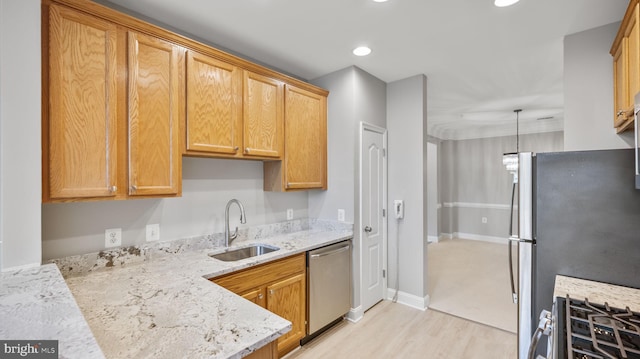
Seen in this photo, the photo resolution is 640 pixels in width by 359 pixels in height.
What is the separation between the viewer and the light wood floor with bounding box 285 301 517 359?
2332mm

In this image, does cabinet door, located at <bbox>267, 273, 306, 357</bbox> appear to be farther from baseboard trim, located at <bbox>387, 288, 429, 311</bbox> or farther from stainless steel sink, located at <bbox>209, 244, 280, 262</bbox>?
baseboard trim, located at <bbox>387, 288, 429, 311</bbox>

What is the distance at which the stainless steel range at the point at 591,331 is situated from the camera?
87 cm

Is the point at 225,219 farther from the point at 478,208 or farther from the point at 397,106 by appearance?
the point at 478,208

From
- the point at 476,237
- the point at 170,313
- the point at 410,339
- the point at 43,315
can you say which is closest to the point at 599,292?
the point at 410,339

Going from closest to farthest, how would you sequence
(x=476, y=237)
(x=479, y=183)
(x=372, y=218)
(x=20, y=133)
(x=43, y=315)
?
(x=43, y=315)
(x=20, y=133)
(x=372, y=218)
(x=479, y=183)
(x=476, y=237)

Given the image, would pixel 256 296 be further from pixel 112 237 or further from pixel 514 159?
pixel 514 159

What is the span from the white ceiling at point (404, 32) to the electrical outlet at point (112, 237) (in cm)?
149

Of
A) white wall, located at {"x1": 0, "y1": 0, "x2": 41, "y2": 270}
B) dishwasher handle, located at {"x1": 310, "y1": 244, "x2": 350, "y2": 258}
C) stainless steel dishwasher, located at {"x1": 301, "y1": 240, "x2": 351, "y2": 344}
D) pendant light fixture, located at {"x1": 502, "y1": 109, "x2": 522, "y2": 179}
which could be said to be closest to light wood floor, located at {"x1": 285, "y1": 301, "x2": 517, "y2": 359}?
stainless steel dishwasher, located at {"x1": 301, "y1": 240, "x2": 351, "y2": 344}

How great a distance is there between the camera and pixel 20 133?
1.32 m

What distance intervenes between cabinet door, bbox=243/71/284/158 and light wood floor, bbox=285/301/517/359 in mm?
1711

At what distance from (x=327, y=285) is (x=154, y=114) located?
6.34 ft

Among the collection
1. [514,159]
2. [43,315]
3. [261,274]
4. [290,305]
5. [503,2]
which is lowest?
[290,305]

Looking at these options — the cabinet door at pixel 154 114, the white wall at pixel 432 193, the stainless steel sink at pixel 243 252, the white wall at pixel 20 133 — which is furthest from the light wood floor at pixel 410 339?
the white wall at pixel 432 193

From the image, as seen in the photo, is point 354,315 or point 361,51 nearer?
point 361,51
